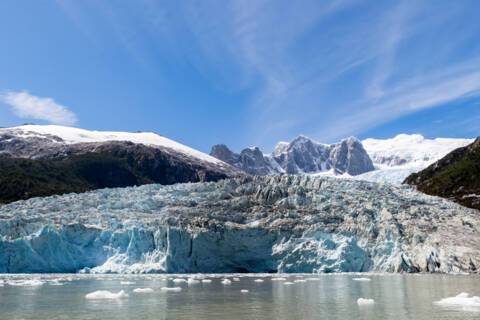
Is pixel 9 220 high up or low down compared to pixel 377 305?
up

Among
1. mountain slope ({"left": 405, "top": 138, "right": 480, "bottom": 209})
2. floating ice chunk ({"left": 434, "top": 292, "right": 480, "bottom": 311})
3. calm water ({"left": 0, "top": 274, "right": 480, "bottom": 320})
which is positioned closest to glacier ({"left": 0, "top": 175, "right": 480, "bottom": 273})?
calm water ({"left": 0, "top": 274, "right": 480, "bottom": 320})

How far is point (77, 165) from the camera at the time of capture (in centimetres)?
13825

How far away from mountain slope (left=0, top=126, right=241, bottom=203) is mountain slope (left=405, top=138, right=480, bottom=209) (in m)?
71.6

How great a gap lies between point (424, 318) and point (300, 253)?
1024 inches

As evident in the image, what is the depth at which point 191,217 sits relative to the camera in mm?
43875

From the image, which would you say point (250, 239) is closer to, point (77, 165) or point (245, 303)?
point (245, 303)

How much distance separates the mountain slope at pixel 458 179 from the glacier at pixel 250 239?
1472 inches

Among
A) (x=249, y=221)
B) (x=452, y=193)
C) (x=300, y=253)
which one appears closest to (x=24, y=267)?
(x=249, y=221)

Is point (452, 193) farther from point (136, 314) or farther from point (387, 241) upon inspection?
point (136, 314)

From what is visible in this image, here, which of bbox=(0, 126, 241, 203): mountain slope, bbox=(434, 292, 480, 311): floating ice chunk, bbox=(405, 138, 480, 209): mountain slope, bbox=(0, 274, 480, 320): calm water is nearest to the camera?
bbox=(0, 274, 480, 320): calm water

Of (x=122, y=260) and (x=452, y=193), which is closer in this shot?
(x=122, y=260)

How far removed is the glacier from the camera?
1566 inches

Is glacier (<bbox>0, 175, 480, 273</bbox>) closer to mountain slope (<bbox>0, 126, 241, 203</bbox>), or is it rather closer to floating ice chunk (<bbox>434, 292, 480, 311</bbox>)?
floating ice chunk (<bbox>434, 292, 480, 311</bbox>)

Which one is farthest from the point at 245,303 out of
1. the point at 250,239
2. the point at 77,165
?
the point at 77,165
